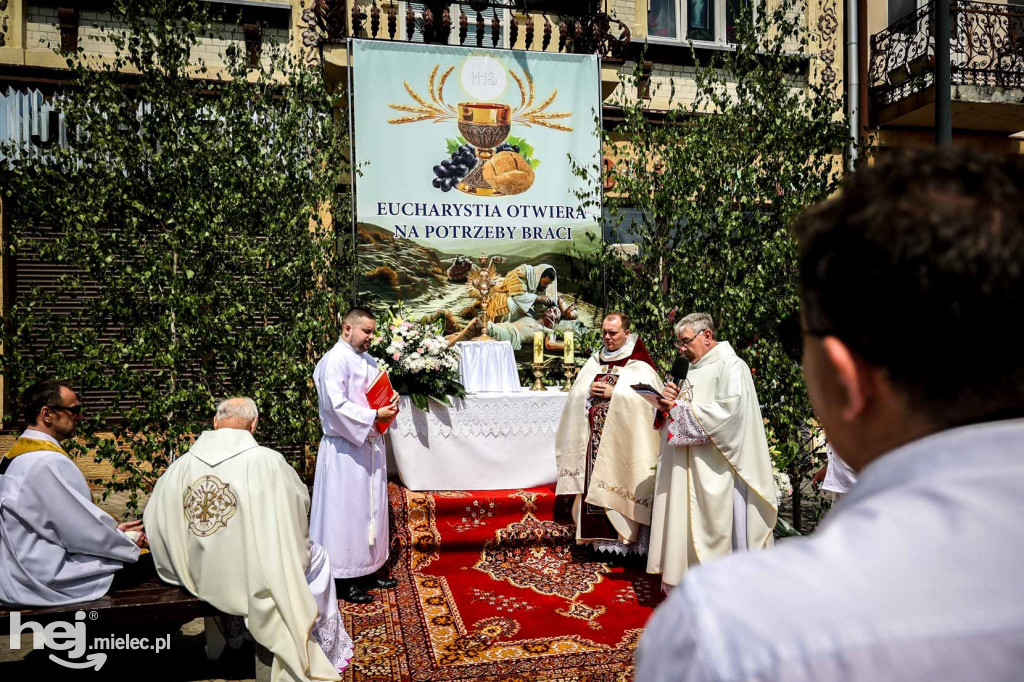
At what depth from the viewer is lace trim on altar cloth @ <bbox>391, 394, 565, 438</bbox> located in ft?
23.5

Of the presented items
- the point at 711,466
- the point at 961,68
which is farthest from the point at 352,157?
the point at 961,68

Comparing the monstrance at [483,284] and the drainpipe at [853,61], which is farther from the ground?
the drainpipe at [853,61]

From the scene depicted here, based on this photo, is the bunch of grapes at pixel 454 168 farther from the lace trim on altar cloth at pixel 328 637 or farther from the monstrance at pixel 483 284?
the lace trim on altar cloth at pixel 328 637

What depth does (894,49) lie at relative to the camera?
37.6 feet

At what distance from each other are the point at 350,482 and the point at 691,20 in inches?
362

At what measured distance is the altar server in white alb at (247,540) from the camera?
390 centimetres

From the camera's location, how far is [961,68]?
1063cm

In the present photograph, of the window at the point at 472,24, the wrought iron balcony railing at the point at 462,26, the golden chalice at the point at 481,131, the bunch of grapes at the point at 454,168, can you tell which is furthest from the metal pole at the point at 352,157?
the window at the point at 472,24

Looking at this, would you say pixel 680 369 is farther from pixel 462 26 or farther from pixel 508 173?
pixel 462 26

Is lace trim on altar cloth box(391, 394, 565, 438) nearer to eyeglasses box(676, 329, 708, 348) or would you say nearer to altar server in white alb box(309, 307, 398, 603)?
altar server in white alb box(309, 307, 398, 603)

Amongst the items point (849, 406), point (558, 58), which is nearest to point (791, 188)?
point (558, 58)

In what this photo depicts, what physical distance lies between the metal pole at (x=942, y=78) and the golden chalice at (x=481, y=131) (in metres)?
4.70

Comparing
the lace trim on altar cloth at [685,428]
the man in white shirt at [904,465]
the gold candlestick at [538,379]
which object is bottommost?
the lace trim on altar cloth at [685,428]

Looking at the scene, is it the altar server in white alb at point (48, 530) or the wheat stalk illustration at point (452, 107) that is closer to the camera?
the altar server in white alb at point (48, 530)
